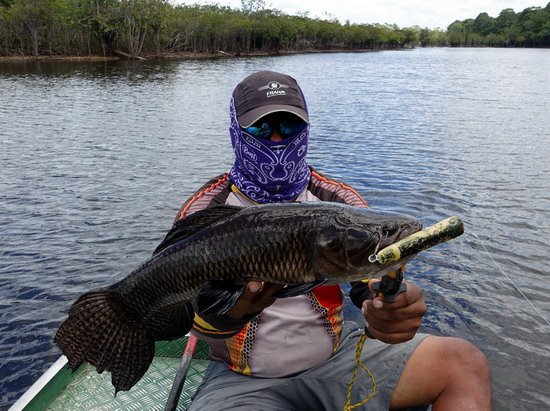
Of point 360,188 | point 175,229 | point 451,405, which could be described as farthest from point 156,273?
point 360,188

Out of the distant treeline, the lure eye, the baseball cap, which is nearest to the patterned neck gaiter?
the baseball cap

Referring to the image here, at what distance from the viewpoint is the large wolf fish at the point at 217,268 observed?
2.40 metres

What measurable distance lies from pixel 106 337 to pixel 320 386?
143 cm

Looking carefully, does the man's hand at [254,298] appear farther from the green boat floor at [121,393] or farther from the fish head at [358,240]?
A: the green boat floor at [121,393]

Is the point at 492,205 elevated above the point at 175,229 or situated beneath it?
situated beneath

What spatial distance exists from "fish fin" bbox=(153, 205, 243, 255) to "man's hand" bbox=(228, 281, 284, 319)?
43 centimetres

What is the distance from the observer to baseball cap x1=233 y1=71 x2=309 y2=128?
141 inches

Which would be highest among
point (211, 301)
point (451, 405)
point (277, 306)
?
point (211, 301)

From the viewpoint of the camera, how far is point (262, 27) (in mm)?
91688

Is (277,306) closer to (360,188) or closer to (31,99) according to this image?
(360,188)

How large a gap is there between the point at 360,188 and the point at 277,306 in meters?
10.2

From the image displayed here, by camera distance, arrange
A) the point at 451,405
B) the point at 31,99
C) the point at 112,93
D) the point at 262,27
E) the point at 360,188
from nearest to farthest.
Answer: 1. the point at 451,405
2. the point at 360,188
3. the point at 31,99
4. the point at 112,93
5. the point at 262,27

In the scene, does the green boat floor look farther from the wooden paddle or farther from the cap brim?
the cap brim

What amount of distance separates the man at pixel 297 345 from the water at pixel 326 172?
3.39 metres
